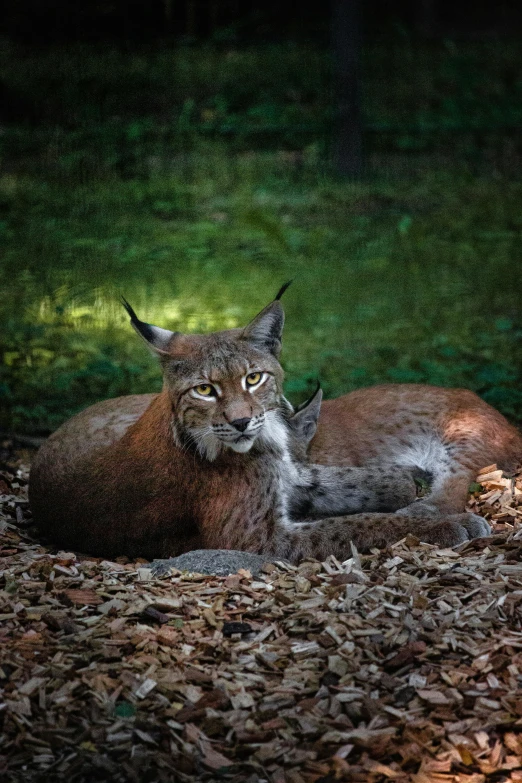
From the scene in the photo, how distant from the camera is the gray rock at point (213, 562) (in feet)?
14.0

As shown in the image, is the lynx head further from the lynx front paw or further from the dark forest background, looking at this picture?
the dark forest background

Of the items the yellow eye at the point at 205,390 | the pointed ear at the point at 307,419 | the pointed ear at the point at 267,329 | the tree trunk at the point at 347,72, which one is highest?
the tree trunk at the point at 347,72

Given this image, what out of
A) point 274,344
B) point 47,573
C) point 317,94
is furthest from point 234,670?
point 317,94

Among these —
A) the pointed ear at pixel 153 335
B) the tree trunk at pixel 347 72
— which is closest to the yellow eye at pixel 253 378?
the pointed ear at pixel 153 335

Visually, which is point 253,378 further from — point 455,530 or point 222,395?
point 455,530

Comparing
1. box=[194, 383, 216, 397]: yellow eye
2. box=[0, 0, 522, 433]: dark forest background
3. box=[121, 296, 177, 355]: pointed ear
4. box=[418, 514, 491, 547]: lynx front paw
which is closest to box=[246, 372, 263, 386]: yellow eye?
box=[194, 383, 216, 397]: yellow eye

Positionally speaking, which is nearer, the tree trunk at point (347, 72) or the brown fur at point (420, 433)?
the brown fur at point (420, 433)

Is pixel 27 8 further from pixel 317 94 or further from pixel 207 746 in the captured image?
pixel 207 746

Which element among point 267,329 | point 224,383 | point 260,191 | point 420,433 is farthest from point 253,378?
point 260,191

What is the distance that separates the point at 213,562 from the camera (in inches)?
169

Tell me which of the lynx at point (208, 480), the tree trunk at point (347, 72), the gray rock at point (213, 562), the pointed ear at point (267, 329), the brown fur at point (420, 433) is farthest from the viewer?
the tree trunk at point (347, 72)

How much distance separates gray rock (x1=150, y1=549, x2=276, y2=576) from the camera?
168 inches

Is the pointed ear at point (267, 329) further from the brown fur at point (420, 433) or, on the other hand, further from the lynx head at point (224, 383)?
the brown fur at point (420, 433)

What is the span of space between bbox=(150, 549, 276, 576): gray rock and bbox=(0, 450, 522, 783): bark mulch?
8cm
